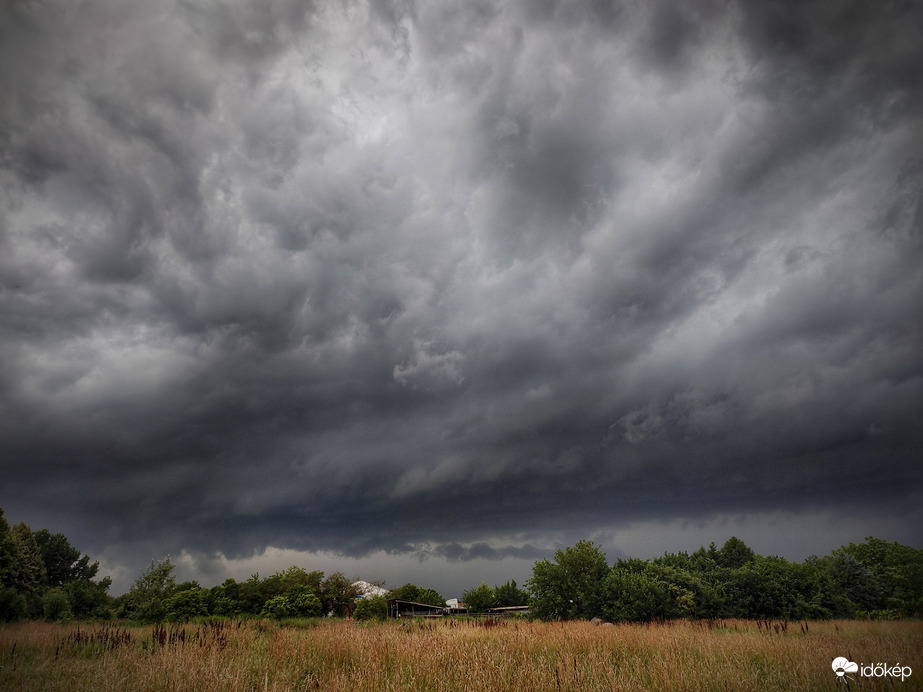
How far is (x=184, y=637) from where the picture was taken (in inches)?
511

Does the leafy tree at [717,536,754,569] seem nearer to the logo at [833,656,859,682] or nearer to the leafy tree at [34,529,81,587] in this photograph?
the logo at [833,656,859,682]

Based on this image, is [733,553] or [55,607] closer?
[55,607]

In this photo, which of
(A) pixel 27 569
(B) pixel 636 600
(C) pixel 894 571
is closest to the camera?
(B) pixel 636 600

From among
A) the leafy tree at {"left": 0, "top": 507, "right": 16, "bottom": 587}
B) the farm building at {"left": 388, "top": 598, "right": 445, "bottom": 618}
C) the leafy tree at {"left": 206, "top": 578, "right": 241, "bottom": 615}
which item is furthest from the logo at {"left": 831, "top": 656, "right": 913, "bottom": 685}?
the leafy tree at {"left": 0, "top": 507, "right": 16, "bottom": 587}

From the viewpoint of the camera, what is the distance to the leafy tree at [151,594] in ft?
105

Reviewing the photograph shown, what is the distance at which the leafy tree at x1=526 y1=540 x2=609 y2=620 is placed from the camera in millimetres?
31075

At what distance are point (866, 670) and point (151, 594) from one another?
42730 mm

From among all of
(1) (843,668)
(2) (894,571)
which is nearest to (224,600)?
(1) (843,668)

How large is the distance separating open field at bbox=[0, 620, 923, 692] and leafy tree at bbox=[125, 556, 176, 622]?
819 inches

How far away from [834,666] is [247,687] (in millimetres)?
11562

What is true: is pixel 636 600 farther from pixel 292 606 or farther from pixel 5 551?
pixel 5 551

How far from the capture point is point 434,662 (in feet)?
31.1

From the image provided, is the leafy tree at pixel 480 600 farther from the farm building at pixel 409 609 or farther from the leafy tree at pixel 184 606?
the leafy tree at pixel 184 606

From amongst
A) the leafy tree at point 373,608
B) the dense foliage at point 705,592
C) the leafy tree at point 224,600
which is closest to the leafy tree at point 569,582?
the dense foliage at point 705,592
